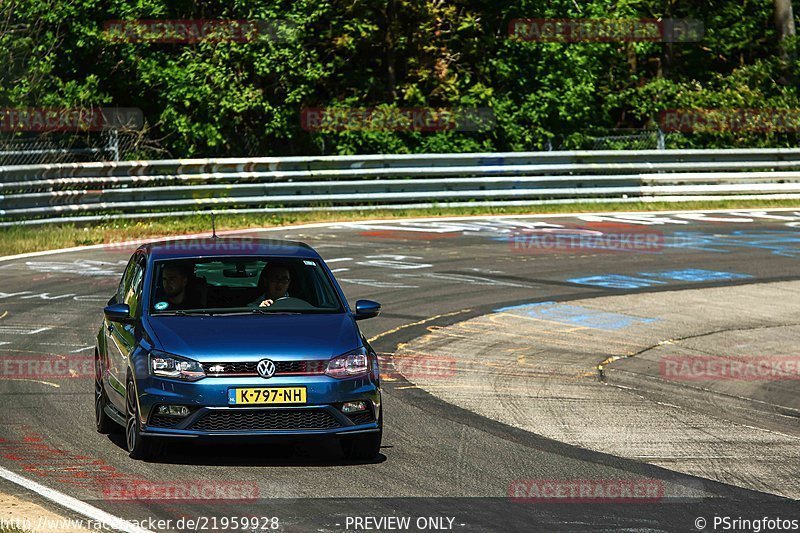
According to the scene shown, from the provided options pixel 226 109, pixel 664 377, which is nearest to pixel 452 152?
pixel 226 109

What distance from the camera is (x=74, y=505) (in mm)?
7832

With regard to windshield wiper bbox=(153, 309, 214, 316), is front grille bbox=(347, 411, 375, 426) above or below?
below

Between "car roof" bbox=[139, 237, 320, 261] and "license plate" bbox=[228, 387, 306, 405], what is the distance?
1.62 m

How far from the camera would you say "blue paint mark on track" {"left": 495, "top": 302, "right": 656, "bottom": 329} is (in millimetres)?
15867

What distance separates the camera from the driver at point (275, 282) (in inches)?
400

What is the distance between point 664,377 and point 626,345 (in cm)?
160

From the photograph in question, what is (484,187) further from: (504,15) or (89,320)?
(89,320)

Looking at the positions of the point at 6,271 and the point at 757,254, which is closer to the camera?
the point at 6,271

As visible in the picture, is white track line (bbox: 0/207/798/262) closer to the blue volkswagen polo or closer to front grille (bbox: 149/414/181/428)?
the blue volkswagen polo

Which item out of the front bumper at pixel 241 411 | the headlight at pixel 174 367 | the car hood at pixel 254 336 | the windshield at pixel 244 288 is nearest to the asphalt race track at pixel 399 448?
the front bumper at pixel 241 411

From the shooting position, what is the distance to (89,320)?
15.7m

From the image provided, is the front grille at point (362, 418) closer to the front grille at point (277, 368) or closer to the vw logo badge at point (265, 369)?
the front grille at point (277, 368)

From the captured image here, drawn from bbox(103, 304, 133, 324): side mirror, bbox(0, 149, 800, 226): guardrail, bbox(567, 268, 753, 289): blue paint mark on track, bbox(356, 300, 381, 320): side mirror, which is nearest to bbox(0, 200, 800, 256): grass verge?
bbox(0, 149, 800, 226): guardrail

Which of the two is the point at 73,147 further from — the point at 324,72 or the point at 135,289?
the point at 135,289
